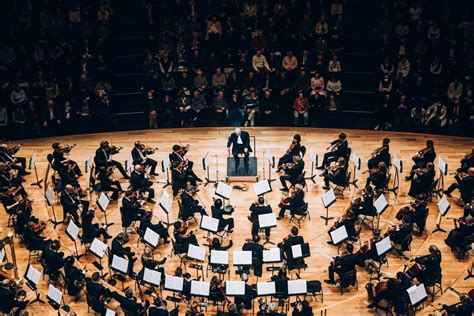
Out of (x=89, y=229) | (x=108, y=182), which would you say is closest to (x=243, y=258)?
(x=89, y=229)

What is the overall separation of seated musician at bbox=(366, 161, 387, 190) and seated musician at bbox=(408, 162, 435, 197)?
785mm

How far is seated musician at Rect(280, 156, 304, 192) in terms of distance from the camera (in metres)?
18.6

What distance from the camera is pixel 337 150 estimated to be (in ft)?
63.7

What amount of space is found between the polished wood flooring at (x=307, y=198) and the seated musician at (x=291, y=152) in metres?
0.60

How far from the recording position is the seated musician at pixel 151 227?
16.2 metres

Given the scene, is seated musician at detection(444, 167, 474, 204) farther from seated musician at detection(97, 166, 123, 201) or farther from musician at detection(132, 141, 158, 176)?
seated musician at detection(97, 166, 123, 201)

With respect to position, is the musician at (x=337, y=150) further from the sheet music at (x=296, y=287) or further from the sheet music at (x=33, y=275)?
the sheet music at (x=33, y=275)

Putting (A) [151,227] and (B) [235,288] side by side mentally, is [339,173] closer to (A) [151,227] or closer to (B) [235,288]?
(A) [151,227]

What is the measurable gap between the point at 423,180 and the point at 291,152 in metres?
3.66

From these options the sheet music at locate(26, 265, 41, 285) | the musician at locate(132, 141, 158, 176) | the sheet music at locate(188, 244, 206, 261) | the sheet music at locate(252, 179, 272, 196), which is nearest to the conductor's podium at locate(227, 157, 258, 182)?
the musician at locate(132, 141, 158, 176)

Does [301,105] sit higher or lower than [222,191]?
higher

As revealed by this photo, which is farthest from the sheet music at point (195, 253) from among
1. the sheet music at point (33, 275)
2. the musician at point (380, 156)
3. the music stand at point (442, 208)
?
the musician at point (380, 156)

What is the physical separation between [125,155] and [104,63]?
12.8 feet

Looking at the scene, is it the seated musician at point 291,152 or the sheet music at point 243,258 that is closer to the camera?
the sheet music at point 243,258
